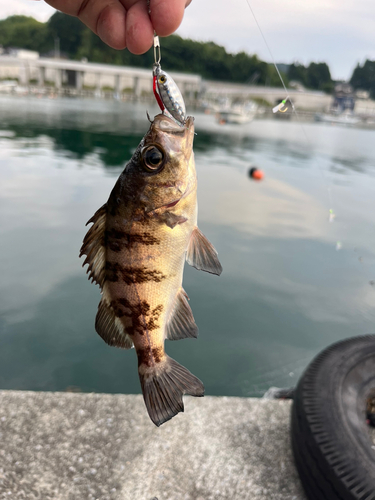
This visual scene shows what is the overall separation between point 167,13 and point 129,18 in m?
0.34

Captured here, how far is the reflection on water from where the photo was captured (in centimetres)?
553

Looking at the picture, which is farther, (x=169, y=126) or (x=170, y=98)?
(x=170, y=98)

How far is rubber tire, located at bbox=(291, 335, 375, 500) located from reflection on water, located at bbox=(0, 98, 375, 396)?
2000mm

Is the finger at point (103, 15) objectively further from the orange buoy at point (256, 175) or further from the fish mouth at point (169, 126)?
the orange buoy at point (256, 175)

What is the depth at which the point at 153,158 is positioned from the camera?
5.26 feet

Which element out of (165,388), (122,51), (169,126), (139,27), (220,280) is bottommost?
(220,280)

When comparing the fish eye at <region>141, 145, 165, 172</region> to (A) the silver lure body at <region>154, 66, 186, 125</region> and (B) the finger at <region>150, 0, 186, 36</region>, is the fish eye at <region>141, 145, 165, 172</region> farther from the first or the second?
(B) the finger at <region>150, 0, 186, 36</region>

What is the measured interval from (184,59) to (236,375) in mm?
78043

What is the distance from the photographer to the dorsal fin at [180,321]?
1.80 m

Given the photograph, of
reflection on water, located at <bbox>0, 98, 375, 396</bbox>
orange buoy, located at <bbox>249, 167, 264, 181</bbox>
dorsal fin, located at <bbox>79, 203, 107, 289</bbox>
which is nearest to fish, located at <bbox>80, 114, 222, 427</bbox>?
dorsal fin, located at <bbox>79, 203, 107, 289</bbox>

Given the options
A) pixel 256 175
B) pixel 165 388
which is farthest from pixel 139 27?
pixel 256 175

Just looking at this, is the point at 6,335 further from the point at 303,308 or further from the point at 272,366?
the point at 303,308

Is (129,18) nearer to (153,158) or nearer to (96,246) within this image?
(153,158)

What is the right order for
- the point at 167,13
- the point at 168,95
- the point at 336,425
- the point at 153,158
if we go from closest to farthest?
the point at 153,158
the point at 168,95
the point at 167,13
the point at 336,425
